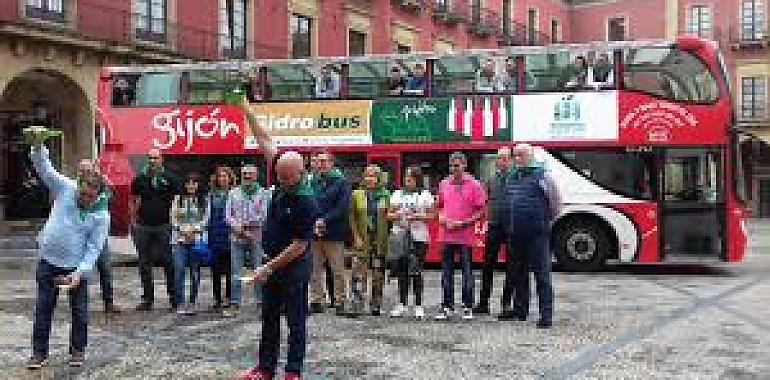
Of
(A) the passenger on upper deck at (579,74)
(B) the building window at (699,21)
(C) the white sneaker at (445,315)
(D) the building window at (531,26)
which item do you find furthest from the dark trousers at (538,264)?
(B) the building window at (699,21)

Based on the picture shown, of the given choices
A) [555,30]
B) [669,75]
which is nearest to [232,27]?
[669,75]

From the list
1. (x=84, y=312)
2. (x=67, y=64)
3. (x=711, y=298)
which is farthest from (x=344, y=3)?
(x=84, y=312)

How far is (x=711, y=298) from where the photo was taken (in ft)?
37.9

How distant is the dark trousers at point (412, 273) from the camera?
9.84 metres

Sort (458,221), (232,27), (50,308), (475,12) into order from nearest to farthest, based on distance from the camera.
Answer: (50,308), (458,221), (232,27), (475,12)

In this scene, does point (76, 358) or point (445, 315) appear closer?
point (76, 358)

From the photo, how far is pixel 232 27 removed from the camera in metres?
27.7

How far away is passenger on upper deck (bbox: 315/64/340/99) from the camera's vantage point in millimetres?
15883

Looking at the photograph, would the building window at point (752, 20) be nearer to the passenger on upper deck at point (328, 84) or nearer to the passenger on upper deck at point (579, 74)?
the passenger on upper deck at point (579, 74)

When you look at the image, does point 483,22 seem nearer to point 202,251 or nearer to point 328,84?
point 328,84

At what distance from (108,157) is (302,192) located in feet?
34.6

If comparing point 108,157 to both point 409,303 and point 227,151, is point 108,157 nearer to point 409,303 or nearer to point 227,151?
point 227,151

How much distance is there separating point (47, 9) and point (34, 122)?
11.3 ft

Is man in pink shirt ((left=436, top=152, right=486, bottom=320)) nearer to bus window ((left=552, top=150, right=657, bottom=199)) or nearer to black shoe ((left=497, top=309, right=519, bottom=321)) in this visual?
black shoe ((left=497, top=309, right=519, bottom=321))
